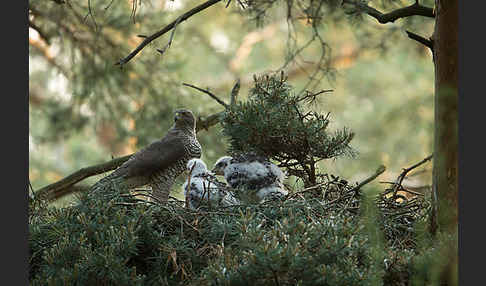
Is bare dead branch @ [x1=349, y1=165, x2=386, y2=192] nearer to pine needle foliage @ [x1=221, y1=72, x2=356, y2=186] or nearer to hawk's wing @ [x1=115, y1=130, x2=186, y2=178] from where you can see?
pine needle foliage @ [x1=221, y1=72, x2=356, y2=186]

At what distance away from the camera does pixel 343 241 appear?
1.46m

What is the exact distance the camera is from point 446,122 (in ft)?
5.33

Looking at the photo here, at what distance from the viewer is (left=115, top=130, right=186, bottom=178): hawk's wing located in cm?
271

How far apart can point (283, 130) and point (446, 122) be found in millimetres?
771

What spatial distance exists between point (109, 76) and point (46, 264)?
2701mm

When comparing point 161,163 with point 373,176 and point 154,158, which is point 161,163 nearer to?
point 154,158

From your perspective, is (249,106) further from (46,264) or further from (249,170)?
(46,264)

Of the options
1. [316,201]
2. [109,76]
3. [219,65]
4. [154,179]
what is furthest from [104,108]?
[219,65]

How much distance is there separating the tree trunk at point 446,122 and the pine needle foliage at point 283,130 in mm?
696

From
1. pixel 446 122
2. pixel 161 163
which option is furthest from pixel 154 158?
pixel 446 122

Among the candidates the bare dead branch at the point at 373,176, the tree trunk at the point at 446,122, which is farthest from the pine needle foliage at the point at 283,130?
the tree trunk at the point at 446,122

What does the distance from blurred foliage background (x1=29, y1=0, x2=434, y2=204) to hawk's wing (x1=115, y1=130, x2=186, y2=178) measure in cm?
17

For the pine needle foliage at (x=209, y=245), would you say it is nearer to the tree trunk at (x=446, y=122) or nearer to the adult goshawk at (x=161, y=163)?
the tree trunk at (x=446, y=122)

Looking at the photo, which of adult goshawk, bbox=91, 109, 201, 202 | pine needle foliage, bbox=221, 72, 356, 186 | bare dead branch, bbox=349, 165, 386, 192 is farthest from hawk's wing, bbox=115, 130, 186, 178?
bare dead branch, bbox=349, 165, 386, 192
